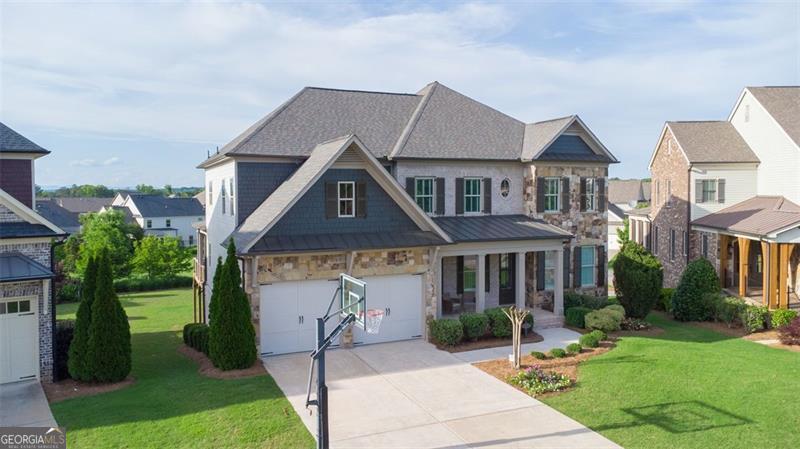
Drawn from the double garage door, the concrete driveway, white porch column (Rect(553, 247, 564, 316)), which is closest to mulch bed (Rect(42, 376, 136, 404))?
the concrete driveway

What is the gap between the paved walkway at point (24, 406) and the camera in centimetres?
1218

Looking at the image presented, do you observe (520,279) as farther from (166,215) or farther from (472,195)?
(166,215)

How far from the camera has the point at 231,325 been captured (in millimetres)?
15617

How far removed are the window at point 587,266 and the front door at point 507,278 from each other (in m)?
3.08

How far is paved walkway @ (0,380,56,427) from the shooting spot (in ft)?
40.0

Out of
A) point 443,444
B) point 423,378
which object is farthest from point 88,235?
point 443,444

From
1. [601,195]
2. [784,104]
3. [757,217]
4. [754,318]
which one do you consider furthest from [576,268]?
[784,104]

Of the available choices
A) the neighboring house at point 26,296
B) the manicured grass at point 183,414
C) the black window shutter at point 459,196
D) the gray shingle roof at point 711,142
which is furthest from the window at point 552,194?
the neighboring house at point 26,296

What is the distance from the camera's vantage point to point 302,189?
55.8 ft

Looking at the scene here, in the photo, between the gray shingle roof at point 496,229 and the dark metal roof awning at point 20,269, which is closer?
the dark metal roof awning at point 20,269

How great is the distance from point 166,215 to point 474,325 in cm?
7490

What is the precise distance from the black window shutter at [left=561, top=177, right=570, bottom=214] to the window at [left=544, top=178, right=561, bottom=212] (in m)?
0.13

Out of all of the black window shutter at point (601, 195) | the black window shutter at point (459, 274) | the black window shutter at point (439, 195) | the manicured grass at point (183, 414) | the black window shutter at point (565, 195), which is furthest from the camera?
the black window shutter at point (601, 195)

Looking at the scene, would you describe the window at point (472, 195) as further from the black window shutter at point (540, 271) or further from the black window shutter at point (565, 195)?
the black window shutter at point (565, 195)
